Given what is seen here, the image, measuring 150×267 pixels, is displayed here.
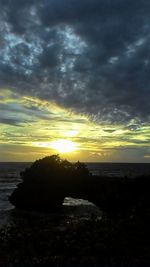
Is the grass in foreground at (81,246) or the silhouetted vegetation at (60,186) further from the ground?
the silhouetted vegetation at (60,186)

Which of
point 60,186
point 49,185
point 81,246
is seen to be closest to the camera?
point 81,246

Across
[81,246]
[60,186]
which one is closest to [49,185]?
[60,186]

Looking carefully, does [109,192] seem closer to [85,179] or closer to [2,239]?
[85,179]

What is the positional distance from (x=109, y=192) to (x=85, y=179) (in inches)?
217

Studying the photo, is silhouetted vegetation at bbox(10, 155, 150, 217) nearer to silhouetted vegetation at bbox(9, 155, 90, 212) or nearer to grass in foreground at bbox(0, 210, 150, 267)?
silhouetted vegetation at bbox(9, 155, 90, 212)

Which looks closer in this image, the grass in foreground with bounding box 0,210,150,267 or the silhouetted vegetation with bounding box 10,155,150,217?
the grass in foreground with bounding box 0,210,150,267

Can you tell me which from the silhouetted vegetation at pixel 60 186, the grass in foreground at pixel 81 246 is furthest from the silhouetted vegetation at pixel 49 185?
the grass in foreground at pixel 81 246

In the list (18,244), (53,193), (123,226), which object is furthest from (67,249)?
(53,193)

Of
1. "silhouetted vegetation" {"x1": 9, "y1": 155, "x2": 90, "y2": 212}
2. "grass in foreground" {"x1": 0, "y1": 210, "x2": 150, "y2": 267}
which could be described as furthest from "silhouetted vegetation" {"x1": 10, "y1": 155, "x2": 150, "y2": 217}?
"grass in foreground" {"x1": 0, "y1": 210, "x2": 150, "y2": 267}

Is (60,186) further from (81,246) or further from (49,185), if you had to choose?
(81,246)

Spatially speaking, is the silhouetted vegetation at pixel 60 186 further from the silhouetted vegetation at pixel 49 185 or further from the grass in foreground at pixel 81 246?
the grass in foreground at pixel 81 246

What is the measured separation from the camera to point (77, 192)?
4322 cm

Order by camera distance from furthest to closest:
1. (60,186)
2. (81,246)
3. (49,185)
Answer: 1. (49,185)
2. (60,186)
3. (81,246)

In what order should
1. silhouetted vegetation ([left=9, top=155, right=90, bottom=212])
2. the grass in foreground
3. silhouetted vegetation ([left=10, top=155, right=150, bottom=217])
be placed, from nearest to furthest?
1. the grass in foreground
2. silhouetted vegetation ([left=10, top=155, right=150, bottom=217])
3. silhouetted vegetation ([left=9, top=155, right=90, bottom=212])
